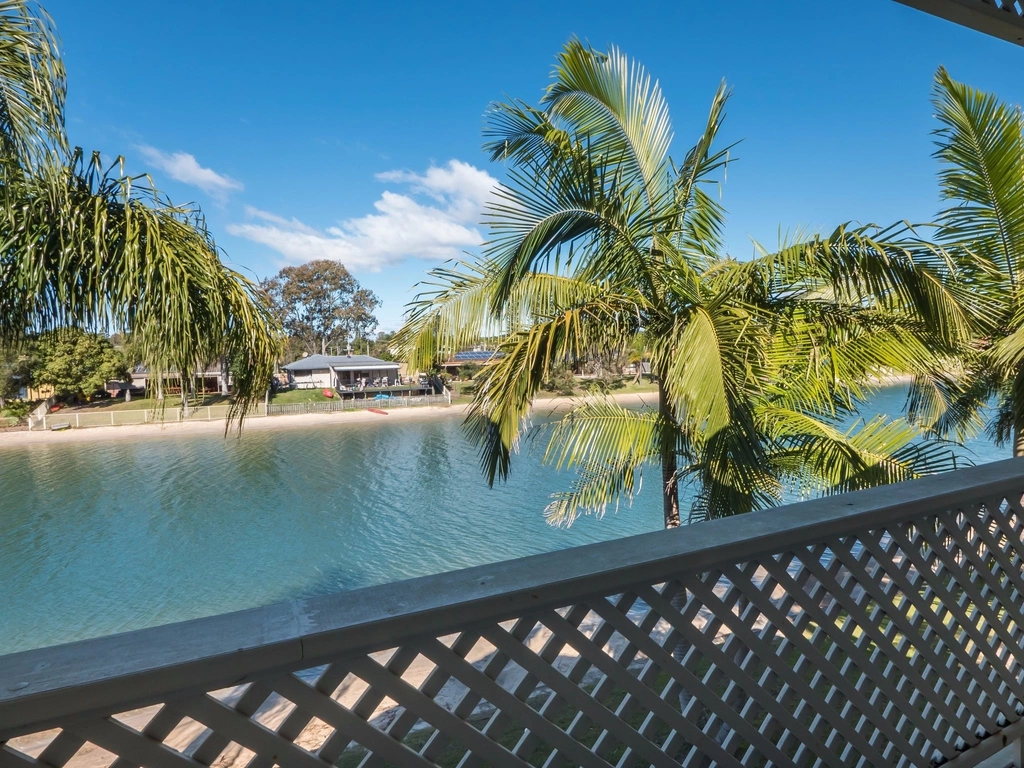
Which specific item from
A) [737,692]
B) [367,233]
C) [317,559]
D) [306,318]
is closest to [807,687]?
[737,692]

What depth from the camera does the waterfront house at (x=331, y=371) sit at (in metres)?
34.6

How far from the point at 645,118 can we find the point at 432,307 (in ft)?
6.63

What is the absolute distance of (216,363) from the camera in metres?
3.85

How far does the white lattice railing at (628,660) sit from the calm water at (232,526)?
756cm

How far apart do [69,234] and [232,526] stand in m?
12.6

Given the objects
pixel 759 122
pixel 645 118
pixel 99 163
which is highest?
pixel 759 122

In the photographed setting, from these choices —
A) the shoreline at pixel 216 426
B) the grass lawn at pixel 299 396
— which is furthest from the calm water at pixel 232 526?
the grass lawn at pixel 299 396

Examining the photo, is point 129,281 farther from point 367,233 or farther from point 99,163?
point 367,233

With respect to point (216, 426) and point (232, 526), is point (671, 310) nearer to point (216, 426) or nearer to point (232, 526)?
point (232, 526)

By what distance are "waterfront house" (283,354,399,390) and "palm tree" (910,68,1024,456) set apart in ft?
101

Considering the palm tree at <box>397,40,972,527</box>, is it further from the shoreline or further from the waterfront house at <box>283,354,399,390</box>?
the waterfront house at <box>283,354,399,390</box>

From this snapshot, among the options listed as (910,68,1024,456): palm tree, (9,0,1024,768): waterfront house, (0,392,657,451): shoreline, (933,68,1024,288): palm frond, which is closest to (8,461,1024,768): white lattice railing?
(9,0,1024,768): waterfront house

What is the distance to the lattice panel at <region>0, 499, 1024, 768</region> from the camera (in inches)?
30.8

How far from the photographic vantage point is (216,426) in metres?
25.8
